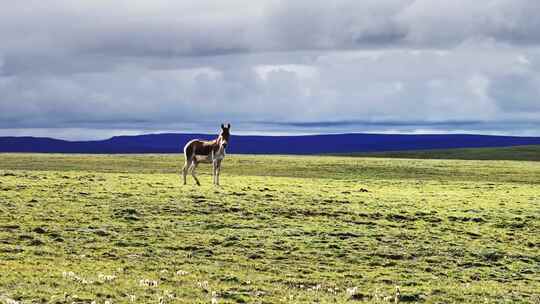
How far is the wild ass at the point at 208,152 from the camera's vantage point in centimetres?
4984

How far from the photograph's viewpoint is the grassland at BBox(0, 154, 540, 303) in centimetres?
2150

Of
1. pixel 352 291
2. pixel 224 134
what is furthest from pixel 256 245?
pixel 224 134

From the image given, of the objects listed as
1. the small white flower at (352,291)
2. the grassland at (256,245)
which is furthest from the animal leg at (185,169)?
the small white flower at (352,291)

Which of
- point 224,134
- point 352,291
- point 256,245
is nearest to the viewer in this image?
point 352,291

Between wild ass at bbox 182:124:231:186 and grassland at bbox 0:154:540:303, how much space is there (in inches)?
93.8

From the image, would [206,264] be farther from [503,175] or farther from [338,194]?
[503,175]

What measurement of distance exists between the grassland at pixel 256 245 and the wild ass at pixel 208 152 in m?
2.38

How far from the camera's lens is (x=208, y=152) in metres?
A: 50.6

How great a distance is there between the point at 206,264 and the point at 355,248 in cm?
700

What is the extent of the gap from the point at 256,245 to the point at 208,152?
21313mm

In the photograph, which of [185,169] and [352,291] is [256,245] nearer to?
[352,291]

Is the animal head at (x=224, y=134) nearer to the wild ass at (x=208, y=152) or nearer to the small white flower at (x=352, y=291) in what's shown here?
the wild ass at (x=208, y=152)

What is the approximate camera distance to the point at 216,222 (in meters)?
34.3

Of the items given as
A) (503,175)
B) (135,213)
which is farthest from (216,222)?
(503,175)
